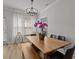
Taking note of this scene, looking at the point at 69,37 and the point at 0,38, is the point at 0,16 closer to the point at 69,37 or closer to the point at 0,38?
the point at 0,38

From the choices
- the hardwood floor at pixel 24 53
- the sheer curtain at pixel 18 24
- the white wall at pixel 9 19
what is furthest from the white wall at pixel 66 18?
the white wall at pixel 9 19

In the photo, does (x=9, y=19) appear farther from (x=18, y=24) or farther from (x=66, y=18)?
(x=66, y=18)

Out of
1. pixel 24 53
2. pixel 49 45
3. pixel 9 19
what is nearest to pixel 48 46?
pixel 49 45

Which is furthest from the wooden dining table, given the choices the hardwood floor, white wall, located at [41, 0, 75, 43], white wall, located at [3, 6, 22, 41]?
white wall, located at [3, 6, 22, 41]

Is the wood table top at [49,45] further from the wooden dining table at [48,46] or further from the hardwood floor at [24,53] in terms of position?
the hardwood floor at [24,53]

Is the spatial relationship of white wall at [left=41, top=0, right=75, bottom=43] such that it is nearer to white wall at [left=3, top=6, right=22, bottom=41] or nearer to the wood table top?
the wood table top

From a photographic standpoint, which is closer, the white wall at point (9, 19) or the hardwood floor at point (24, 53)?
the hardwood floor at point (24, 53)

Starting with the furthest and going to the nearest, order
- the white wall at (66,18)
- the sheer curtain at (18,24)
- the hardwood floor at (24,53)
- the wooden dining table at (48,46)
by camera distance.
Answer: the sheer curtain at (18,24) < the white wall at (66,18) < the hardwood floor at (24,53) < the wooden dining table at (48,46)

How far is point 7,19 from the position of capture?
22.5ft

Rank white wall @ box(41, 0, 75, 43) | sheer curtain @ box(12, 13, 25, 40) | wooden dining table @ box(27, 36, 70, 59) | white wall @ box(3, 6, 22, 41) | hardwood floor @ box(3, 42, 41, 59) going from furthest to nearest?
→ sheer curtain @ box(12, 13, 25, 40), white wall @ box(3, 6, 22, 41), white wall @ box(41, 0, 75, 43), hardwood floor @ box(3, 42, 41, 59), wooden dining table @ box(27, 36, 70, 59)

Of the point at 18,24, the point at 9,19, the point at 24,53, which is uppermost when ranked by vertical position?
the point at 9,19

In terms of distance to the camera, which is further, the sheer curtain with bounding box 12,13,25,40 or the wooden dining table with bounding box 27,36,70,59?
the sheer curtain with bounding box 12,13,25,40

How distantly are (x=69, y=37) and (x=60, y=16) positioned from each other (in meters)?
1.16
